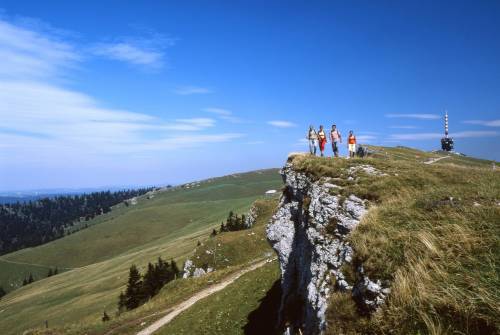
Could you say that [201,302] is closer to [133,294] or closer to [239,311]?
[239,311]

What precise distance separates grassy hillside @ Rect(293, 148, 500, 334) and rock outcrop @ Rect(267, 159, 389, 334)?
0.60 metres

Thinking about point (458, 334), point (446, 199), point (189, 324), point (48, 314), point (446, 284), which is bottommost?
point (48, 314)

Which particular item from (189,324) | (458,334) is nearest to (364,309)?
(458,334)

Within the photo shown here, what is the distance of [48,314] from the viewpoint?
12156cm

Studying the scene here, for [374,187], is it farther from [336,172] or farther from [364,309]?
[364,309]

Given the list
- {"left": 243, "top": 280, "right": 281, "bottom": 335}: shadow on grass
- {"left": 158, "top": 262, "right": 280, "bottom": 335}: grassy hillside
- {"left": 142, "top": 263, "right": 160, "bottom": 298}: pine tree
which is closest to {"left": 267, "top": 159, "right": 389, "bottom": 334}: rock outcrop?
{"left": 243, "top": 280, "right": 281, "bottom": 335}: shadow on grass

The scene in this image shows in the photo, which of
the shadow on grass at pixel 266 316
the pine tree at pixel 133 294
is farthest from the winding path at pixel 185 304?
the pine tree at pixel 133 294

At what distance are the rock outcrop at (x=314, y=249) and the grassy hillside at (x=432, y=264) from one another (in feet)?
1.97

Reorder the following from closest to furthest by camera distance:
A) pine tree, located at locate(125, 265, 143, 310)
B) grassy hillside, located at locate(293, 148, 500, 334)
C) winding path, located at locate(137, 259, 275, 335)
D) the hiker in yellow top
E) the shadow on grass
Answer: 1. grassy hillside, located at locate(293, 148, 500, 334)
2. the shadow on grass
3. the hiker in yellow top
4. winding path, located at locate(137, 259, 275, 335)
5. pine tree, located at locate(125, 265, 143, 310)

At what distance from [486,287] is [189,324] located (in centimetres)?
3159

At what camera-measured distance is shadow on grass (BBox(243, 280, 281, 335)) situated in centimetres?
2903

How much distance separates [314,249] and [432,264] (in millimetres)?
9435

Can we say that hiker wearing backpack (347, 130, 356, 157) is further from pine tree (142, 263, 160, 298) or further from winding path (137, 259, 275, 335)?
pine tree (142, 263, 160, 298)

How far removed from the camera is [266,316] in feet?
102
